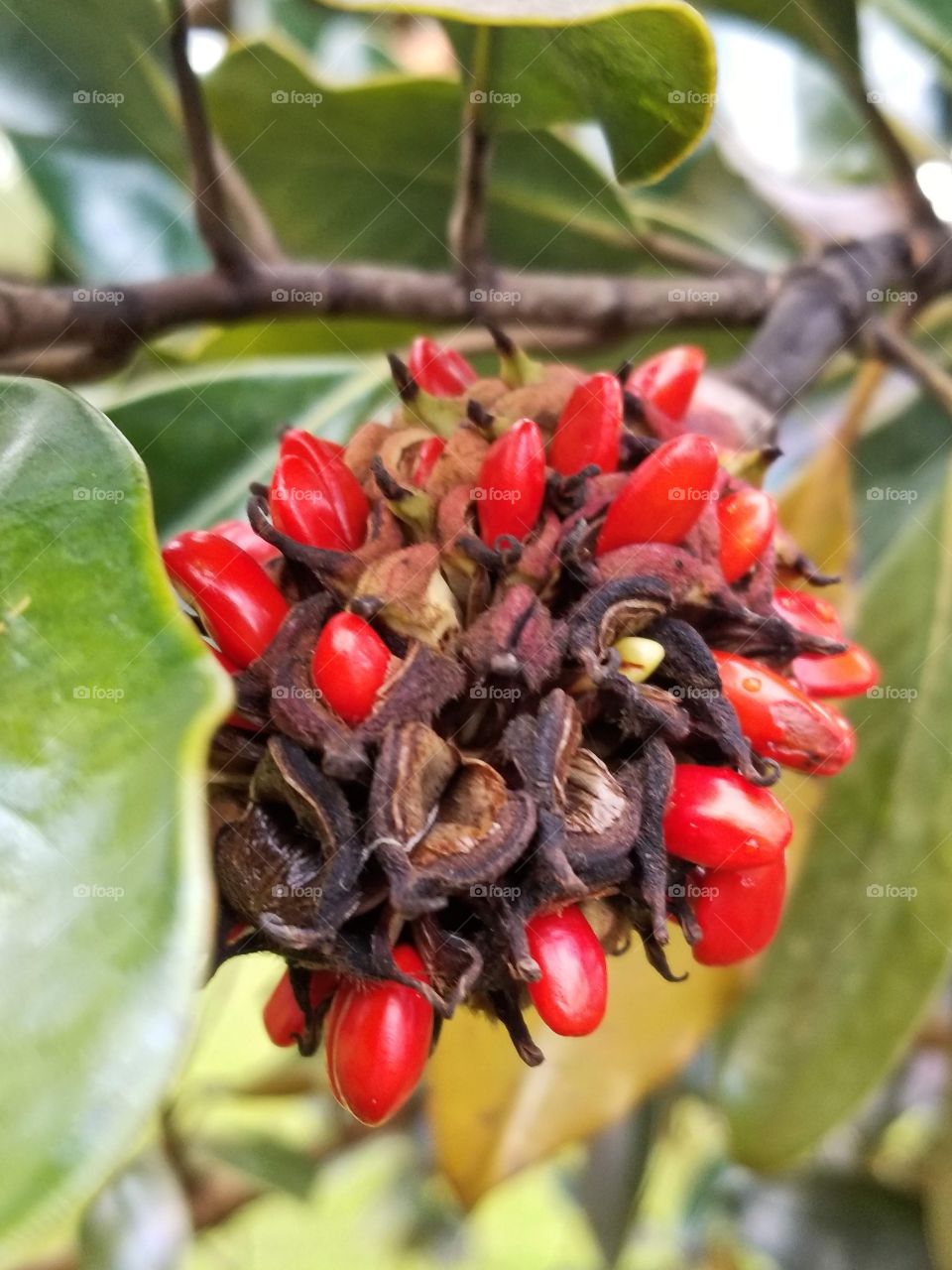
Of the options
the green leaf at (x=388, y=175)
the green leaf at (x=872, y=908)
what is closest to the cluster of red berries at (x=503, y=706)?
the green leaf at (x=872, y=908)

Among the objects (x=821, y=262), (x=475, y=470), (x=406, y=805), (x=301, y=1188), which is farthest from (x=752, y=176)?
(x=301, y=1188)

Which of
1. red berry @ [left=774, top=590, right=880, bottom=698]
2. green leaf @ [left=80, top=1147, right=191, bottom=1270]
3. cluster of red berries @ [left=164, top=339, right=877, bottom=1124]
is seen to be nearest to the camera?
cluster of red berries @ [left=164, top=339, right=877, bottom=1124]

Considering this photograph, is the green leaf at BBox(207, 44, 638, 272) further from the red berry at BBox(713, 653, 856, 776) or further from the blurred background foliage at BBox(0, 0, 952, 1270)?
the red berry at BBox(713, 653, 856, 776)

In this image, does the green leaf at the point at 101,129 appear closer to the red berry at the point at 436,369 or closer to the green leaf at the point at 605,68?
the green leaf at the point at 605,68

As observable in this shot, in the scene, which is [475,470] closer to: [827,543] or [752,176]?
[827,543]

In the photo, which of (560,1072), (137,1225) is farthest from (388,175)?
(137,1225)

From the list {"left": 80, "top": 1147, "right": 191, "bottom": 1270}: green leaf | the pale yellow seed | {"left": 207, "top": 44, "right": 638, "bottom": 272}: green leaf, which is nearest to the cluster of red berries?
the pale yellow seed
